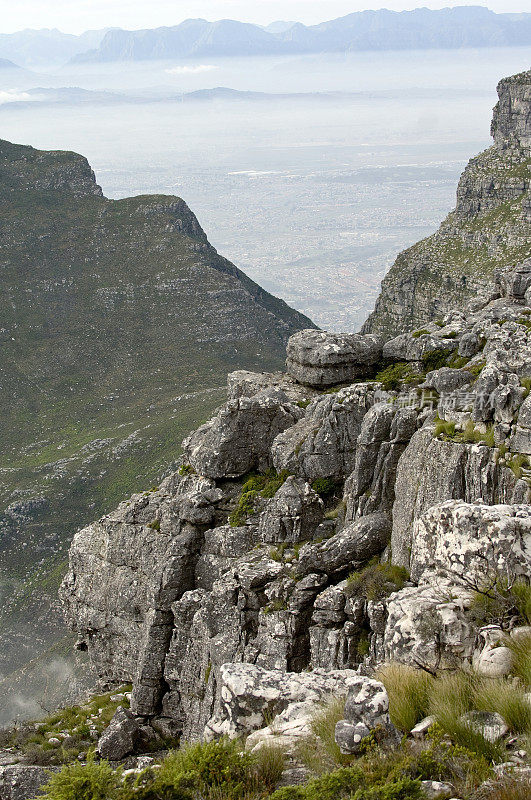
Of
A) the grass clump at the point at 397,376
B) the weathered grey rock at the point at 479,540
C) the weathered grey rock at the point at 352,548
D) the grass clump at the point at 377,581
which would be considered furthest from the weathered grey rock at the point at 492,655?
the grass clump at the point at 397,376

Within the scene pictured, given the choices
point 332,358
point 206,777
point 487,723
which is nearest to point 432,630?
point 487,723

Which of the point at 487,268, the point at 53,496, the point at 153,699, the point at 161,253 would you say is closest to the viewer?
the point at 153,699

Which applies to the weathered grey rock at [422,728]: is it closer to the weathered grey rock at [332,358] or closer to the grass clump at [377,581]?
the grass clump at [377,581]

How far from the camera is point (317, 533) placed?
24203mm

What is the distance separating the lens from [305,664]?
20.9 meters

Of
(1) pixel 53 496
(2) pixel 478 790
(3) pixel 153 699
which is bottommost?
(1) pixel 53 496

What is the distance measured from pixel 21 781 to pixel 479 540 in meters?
12.9

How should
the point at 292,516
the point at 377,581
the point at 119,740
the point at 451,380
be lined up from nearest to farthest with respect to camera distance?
the point at 377,581, the point at 119,740, the point at 451,380, the point at 292,516

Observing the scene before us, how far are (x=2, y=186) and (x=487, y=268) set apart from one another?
266ft

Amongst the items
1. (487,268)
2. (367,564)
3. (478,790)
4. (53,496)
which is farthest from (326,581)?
(487,268)

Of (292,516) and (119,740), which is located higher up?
(292,516)

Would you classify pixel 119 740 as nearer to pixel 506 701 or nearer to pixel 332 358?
pixel 332 358

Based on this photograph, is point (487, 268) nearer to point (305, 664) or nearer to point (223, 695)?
point (305, 664)

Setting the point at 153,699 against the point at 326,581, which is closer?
the point at 326,581
